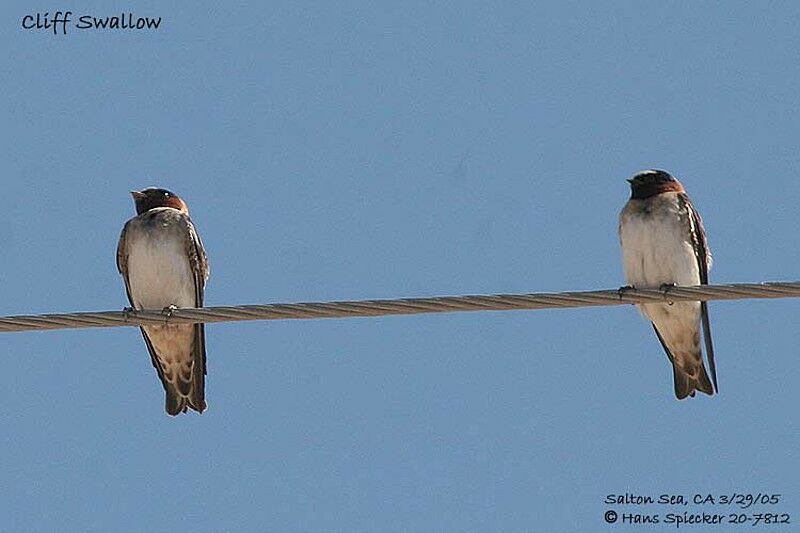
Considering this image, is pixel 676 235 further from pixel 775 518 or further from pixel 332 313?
pixel 332 313

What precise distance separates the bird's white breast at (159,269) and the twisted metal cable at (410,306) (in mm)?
2705

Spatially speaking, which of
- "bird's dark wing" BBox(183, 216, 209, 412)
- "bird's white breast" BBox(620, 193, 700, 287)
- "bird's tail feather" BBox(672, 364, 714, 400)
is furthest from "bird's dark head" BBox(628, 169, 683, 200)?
"bird's dark wing" BBox(183, 216, 209, 412)

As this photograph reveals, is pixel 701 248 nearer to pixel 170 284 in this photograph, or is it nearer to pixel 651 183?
pixel 651 183

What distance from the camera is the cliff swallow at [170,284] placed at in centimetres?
1032

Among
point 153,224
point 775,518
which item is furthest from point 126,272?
point 775,518

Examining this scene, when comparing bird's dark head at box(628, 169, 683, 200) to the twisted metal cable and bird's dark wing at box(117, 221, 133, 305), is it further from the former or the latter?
bird's dark wing at box(117, 221, 133, 305)

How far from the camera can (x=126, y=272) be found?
10500 mm

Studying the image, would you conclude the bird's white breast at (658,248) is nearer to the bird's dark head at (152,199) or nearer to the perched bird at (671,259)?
the perched bird at (671,259)

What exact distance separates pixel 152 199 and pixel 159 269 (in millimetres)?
852

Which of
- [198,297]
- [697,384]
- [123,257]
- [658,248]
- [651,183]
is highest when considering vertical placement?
[651,183]

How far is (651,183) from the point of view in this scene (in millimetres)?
10430

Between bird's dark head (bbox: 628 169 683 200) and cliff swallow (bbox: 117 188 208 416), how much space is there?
2.87 m

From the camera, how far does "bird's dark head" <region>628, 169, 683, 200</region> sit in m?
10.4

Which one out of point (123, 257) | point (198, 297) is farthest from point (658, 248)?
point (123, 257)
